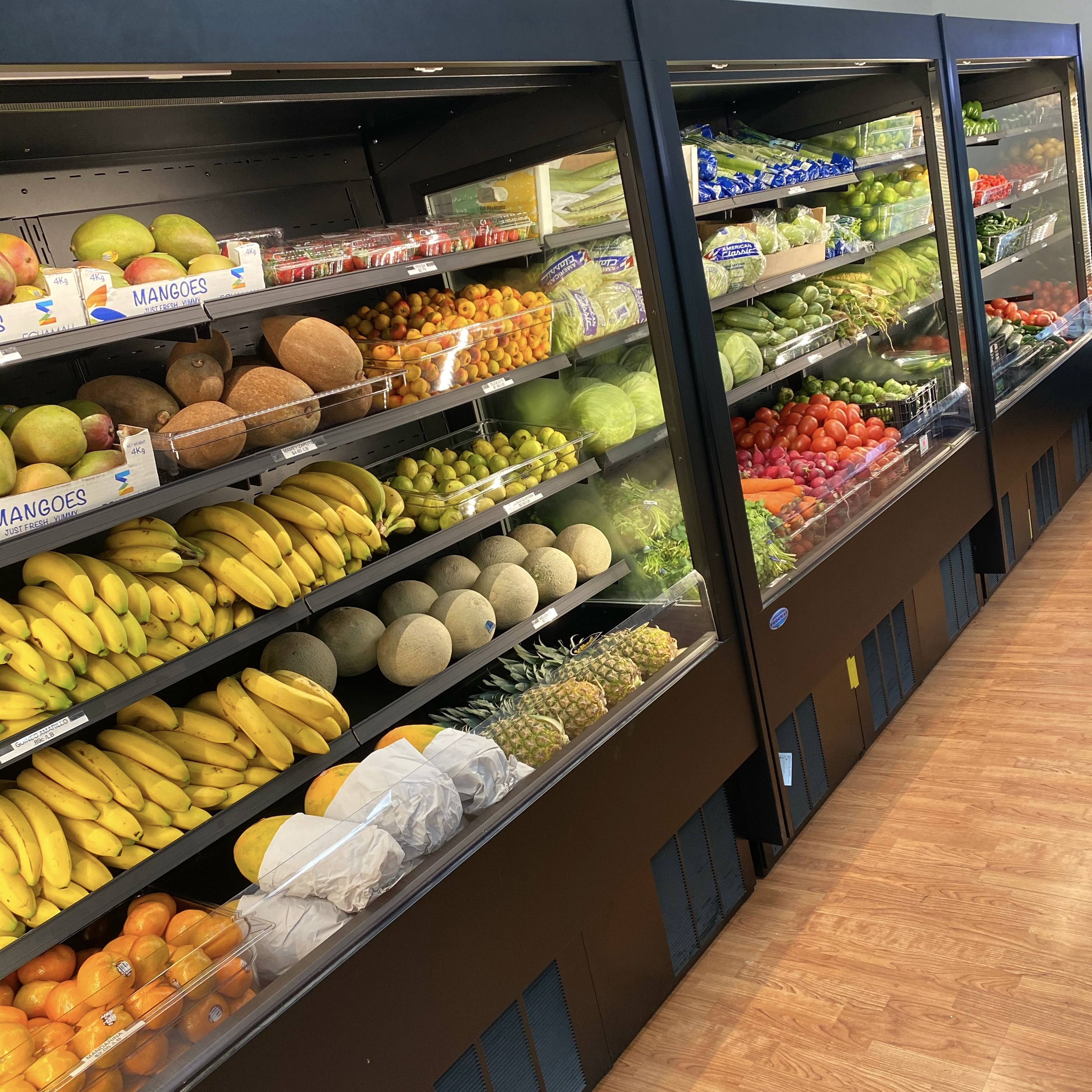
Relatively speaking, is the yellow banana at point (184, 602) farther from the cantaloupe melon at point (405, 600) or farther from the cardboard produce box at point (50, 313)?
the cantaloupe melon at point (405, 600)

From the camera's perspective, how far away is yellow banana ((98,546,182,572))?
193 centimetres

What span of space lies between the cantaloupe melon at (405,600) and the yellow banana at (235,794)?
0.63m

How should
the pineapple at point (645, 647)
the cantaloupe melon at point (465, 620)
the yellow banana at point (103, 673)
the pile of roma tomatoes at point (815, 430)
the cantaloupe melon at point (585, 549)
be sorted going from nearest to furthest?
1. the yellow banana at point (103, 673)
2. the cantaloupe melon at point (465, 620)
3. the pineapple at point (645, 647)
4. the cantaloupe melon at point (585, 549)
5. the pile of roma tomatoes at point (815, 430)

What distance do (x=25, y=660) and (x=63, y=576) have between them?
0.64 ft

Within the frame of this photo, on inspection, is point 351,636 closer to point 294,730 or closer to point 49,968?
point 294,730

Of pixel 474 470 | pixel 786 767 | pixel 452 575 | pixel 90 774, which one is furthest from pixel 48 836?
pixel 786 767

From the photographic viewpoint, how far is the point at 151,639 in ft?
6.18

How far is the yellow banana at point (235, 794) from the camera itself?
6.50ft

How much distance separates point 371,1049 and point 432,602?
1.11m

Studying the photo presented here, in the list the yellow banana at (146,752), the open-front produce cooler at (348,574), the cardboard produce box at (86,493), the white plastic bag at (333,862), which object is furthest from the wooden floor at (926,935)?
the cardboard produce box at (86,493)

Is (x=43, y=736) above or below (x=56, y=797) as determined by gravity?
above

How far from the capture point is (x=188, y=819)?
1.91 meters

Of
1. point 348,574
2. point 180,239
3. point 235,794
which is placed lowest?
point 235,794

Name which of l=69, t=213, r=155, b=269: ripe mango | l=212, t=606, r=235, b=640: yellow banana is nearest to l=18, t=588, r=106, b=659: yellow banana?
l=212, t=606, r=235, b=640: yellow banana
